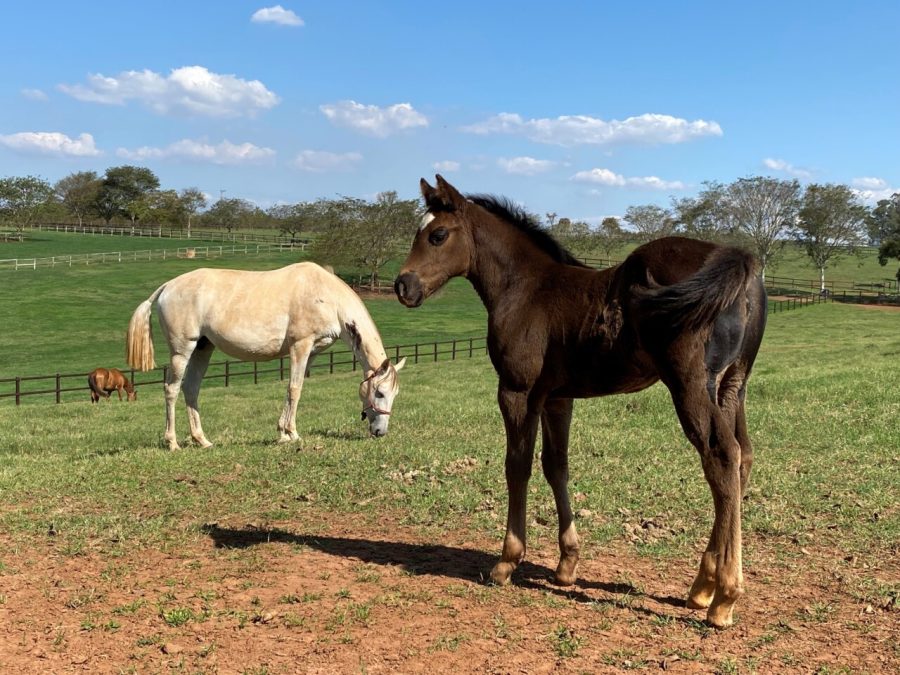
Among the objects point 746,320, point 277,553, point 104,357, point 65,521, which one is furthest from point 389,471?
point 104,357

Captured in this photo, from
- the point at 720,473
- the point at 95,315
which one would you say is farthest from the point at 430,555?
the point at 95,315

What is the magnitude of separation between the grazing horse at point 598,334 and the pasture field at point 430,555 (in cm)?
53

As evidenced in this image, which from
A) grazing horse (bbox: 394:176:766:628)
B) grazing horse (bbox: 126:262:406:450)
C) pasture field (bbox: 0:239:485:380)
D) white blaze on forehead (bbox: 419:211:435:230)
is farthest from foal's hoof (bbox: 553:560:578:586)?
pasture field (bbox: 0:239:485:380)

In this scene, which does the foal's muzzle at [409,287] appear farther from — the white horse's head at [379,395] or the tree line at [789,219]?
the tree line at [789,219]

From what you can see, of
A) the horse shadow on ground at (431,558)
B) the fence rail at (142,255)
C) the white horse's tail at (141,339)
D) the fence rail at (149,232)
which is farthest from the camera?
the fence rail at (149,232)

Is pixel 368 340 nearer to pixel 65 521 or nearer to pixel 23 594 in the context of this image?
pixel 65 521

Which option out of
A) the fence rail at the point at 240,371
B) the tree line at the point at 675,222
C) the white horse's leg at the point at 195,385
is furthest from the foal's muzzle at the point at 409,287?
the tree line at the point at 675,222

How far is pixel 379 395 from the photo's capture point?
10.3 metres

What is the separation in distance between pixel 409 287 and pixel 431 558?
2.24 metres

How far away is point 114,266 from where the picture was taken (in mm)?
67250

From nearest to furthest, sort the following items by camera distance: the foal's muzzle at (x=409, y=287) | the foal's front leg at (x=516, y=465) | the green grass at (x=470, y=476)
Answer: the foal's front leg at (x=516, y=465), the foal's muzzle at (x=409, y=287), the green grass at (x=470, y=476)

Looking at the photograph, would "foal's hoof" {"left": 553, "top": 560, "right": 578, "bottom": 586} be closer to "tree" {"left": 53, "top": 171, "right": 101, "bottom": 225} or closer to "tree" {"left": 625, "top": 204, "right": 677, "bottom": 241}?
"tree" {"left": 625, "top": 204, "right": 677, "bottom": 241}

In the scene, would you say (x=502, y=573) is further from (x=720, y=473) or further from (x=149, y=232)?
(x=149, y=232)

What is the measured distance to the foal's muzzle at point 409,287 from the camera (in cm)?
537
